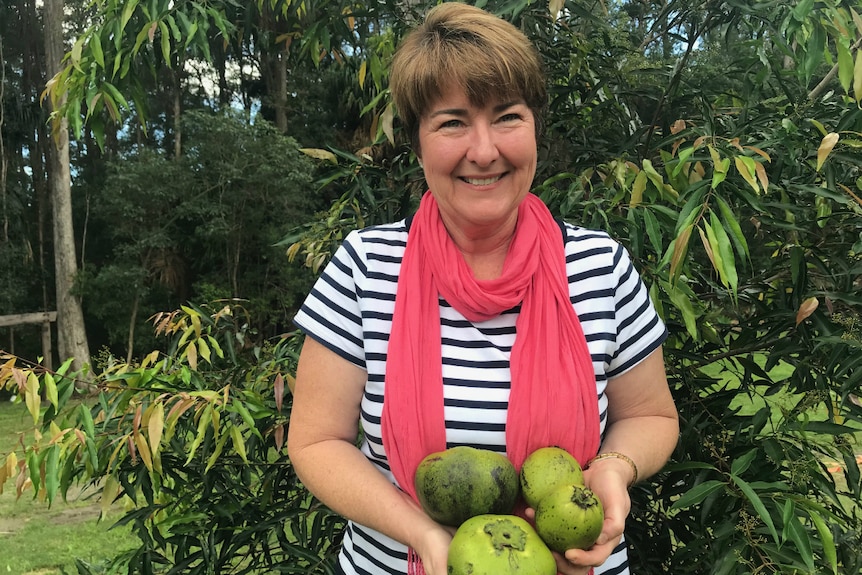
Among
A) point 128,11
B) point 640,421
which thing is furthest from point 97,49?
point 640,421

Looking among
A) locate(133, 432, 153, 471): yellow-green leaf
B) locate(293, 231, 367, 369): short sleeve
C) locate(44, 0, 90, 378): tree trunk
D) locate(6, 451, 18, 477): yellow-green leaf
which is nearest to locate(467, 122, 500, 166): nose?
locate(293, 231, 367, 369): short sleeve

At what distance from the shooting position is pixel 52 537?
551 cm

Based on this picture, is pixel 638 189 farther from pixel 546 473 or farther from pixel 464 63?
pixel 546 473

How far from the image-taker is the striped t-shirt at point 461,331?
125 centimetres

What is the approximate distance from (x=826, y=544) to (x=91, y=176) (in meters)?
20.3

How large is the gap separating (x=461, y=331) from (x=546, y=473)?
319 millimetres

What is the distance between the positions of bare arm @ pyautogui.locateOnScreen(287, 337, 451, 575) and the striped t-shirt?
0.10 ft

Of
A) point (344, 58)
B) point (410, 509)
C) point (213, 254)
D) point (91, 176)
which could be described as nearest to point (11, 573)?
point (344, 58)

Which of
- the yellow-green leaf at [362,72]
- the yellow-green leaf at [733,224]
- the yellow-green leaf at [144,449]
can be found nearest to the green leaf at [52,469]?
the yellow-green leaf at [144,449]

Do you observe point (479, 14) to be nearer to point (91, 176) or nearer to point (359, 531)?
point (359, 531)

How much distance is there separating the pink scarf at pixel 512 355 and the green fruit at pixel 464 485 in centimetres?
8

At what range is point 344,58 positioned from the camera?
8.66ft

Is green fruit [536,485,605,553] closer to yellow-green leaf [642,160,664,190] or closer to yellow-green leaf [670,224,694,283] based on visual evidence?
yellow-green leaf [670,224,694,283]

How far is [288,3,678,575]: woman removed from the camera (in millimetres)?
1215
